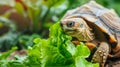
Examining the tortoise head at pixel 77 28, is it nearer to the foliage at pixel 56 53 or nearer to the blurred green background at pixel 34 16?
the foliage at pixel 56 53

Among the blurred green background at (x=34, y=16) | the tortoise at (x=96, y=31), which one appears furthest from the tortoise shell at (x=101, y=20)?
the blurred green background at (x=34, y=16)

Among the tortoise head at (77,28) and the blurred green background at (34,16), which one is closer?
the tortoise head at (77,28)

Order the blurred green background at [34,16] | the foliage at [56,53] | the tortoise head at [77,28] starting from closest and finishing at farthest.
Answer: the foliage at [56,53]
the tortoise head at [77,28]
the blurred green background at [34,16]

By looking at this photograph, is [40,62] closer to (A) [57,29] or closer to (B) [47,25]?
(A) [57,29]

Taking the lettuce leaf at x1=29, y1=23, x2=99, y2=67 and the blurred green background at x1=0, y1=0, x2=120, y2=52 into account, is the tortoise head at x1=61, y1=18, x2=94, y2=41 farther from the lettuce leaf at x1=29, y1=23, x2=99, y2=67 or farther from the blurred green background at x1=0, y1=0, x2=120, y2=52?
the blurred green background at x1=0, y1=0, x2=120, y2=52

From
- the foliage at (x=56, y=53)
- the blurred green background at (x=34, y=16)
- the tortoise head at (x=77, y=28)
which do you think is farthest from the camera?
the blurred green background at (x=34, y=16)

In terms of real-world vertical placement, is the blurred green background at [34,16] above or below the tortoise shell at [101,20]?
above

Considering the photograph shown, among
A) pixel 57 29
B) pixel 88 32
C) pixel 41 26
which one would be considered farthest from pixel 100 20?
pixel 41 26
